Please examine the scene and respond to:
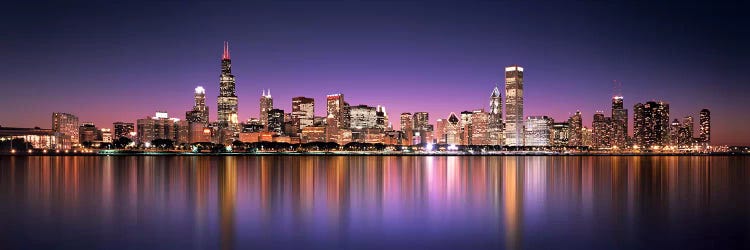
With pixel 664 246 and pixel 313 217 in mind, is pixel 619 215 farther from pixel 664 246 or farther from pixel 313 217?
pixel 313 217

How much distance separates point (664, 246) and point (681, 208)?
42.9 feet

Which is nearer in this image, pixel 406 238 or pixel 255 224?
pixel 406 238

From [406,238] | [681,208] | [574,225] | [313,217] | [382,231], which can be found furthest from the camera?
[681,208]

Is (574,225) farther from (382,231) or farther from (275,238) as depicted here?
(275,238)

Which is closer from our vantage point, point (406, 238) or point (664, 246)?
point (664, 246)

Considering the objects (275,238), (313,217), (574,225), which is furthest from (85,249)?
(574,225)

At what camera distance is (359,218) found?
2700cm

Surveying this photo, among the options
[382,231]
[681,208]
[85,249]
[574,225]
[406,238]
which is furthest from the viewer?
[681,208]

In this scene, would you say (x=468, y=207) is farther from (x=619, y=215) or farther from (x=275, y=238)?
(x=275, y=238)

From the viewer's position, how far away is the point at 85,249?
63.2ft

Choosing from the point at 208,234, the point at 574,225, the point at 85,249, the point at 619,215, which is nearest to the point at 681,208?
the point at 619,215

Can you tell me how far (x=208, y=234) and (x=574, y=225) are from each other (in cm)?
1456

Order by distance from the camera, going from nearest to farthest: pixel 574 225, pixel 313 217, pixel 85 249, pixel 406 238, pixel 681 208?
pixel 85 249, pixel 406 238, pixel 574 225, pixel 313 217, pixel 681 208

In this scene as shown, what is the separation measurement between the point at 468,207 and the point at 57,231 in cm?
1923
